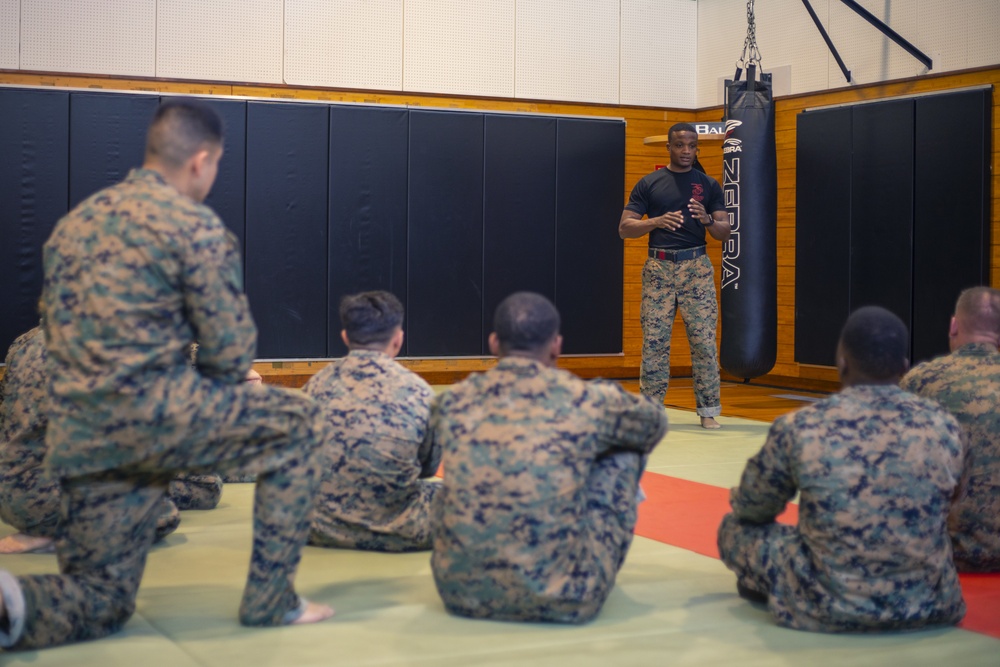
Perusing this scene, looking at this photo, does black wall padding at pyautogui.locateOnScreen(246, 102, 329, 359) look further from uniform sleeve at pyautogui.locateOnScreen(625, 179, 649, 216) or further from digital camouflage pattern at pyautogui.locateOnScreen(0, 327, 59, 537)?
digital camouflage pattern at pyautogui.locateOnScreen(0, 327, 59, 537)

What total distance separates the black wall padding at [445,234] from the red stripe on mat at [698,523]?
438 cm

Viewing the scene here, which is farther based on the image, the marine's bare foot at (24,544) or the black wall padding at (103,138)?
the black wall padding at (103,138)

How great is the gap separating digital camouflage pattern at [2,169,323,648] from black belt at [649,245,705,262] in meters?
4.51

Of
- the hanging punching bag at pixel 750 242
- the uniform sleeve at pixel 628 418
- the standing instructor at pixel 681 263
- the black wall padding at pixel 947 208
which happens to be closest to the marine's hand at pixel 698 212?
the standing instructor at pixel 681 263

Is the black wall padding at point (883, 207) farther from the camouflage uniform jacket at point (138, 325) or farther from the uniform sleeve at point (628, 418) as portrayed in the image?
the camouflage uniform jacket at point (138, 325)

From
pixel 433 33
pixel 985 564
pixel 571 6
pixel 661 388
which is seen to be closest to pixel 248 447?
pixel 985 564

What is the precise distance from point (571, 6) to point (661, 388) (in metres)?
4.39

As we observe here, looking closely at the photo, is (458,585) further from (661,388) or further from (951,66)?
(951,66)

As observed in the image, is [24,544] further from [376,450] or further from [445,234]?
[445,234]

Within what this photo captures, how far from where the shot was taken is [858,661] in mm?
→ 2660

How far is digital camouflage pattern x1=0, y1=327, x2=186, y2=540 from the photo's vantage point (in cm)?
354

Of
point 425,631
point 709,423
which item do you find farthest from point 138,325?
point 709,423

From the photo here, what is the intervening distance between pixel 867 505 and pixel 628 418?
621 mm

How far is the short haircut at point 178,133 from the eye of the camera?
8.69 ft
